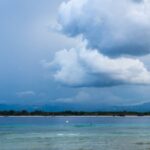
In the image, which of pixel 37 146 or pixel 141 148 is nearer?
pixel 141 148

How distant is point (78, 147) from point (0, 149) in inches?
298

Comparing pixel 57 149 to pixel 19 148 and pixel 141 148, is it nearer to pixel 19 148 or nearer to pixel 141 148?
pixel 19 148

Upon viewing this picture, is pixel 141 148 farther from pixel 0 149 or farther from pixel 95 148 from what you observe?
pixel 0 149

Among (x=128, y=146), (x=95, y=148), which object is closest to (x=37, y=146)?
(x=95, y=148)

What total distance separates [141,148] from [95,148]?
452cm

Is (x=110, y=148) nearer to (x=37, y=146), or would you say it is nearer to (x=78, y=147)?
(x=78, y=147)

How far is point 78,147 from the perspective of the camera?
148 feet

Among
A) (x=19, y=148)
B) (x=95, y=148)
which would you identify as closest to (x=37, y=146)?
(x=19, y=148)

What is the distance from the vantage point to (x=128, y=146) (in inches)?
1789

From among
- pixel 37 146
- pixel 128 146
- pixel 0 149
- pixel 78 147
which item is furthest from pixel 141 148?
pixel 0 149

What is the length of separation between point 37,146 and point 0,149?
13.0ft

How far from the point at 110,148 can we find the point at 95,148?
144 centimetres

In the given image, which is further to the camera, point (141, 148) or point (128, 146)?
point (128, 146)

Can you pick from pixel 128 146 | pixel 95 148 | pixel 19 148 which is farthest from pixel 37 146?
pixel 128 146
